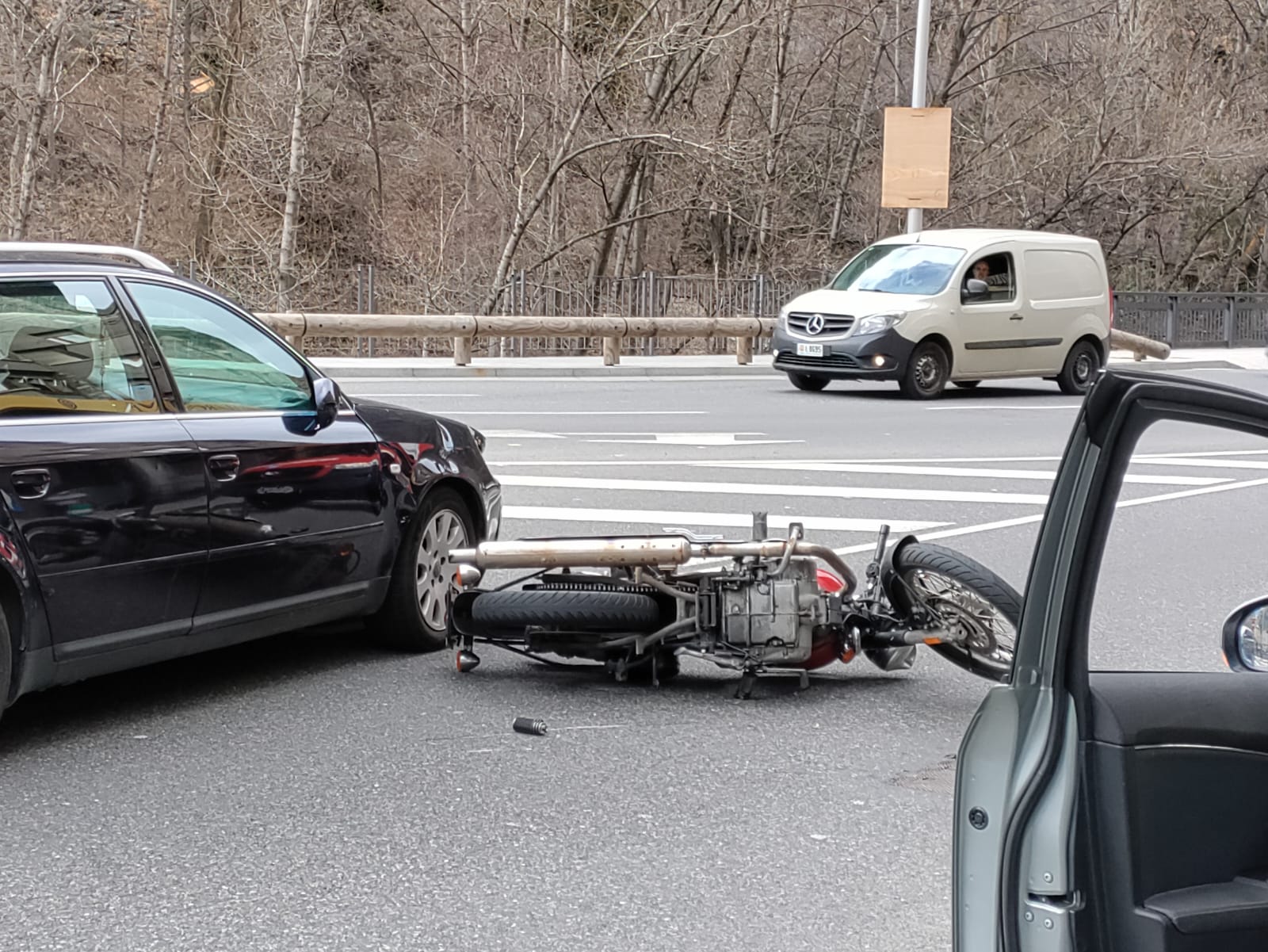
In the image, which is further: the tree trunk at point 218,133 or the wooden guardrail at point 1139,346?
the tree trunk at point 218,133

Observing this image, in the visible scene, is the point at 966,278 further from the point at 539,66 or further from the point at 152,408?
the point at 152,408

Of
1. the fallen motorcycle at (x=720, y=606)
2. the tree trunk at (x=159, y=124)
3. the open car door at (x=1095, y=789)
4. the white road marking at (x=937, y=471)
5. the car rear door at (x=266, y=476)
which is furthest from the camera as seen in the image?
the tree trunk at (x=159, y=124)

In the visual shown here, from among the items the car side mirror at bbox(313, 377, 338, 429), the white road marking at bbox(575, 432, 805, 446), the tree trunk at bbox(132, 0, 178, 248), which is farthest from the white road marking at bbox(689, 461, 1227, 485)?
the tree trunk at bbox(132, 0, 178, 248)

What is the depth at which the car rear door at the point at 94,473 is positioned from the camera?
17.5 feet

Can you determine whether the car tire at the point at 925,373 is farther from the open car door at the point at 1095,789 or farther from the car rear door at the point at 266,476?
the open car door at the point at 1095,789

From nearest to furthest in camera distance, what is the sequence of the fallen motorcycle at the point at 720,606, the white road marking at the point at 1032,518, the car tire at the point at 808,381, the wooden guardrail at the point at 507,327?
the fallen motorcycle at the point at 720,606 → the white road marking at the point at 1032,518 → the car tire at the point at 808,381 → the wooden guardrail at the point at 507,327

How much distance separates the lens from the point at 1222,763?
8.71 feet

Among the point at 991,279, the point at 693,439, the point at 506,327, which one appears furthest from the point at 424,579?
the point at 506,327

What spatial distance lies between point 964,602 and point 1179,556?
153 inches

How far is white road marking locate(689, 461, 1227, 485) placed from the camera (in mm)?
13086

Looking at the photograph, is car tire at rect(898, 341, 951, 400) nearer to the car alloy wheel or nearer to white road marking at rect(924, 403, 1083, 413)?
white road marking at rect(924, 403, 1083, 413)

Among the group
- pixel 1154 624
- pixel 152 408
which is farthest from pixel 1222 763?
pixel 1154 624

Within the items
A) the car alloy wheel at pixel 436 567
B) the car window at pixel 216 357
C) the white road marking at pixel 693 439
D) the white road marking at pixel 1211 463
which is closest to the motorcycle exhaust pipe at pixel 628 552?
the car alloy wheel at pixel 436 567

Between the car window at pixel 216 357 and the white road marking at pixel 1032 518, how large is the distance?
3.85 metres
